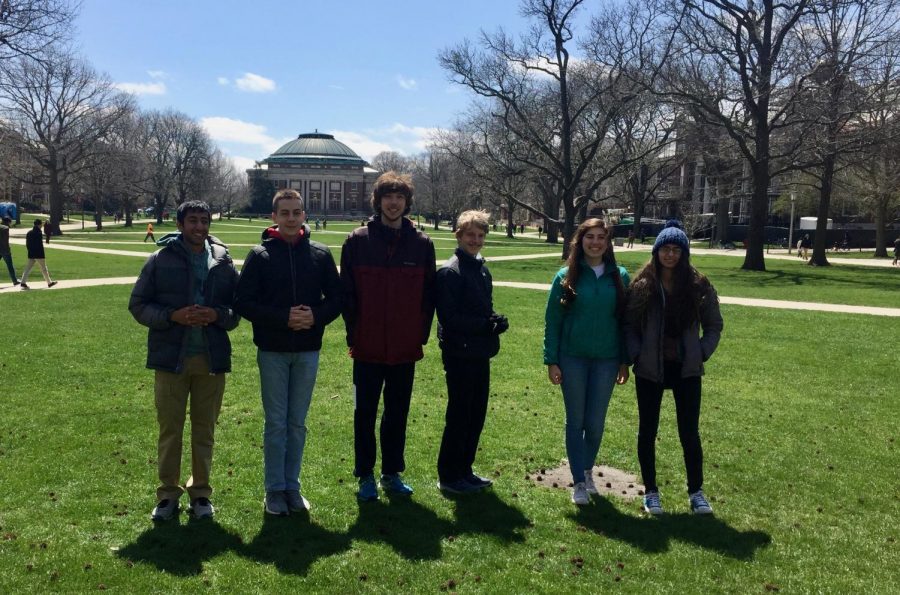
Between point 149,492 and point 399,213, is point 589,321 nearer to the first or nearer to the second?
point 399,213

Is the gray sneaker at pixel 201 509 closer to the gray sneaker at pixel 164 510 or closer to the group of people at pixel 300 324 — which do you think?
the group of people at pixel 300 324

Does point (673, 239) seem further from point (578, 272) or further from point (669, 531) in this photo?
point (669, 531)

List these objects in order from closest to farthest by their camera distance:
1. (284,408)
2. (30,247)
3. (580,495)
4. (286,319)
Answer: (286,319) → (284,408) → (580,495) → (30,247)

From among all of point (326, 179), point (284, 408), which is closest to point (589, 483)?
point (284, 408)

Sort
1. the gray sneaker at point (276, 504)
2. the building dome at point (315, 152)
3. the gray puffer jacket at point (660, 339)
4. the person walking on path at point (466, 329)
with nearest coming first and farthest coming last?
the gray sneaker at point (276, 504) < the gray puffer jacket at point (660, 339) < the person walking on path at point (466, 329) < the building dome at point (315, 152)

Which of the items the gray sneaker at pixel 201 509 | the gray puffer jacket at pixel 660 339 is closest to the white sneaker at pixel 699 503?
the gray puffer jacket at pixel 660 339

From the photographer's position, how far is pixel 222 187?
309ft

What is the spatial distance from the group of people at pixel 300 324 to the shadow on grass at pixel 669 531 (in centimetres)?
96

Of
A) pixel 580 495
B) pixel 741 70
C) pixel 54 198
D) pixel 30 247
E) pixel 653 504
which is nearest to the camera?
pixel 653 504

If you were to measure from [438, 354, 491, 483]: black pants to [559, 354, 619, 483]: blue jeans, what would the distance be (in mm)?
585

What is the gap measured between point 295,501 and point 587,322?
229 cm

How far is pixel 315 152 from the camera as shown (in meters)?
136

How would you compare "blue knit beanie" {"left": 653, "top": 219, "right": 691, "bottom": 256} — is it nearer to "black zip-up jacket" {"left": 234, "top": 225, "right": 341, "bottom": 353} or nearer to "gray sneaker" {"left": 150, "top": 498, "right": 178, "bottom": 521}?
A: "black zip-up jacket" {"left": 234, "top": 225, "right": 341, "bottom": 353}

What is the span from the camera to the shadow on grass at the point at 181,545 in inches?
151
